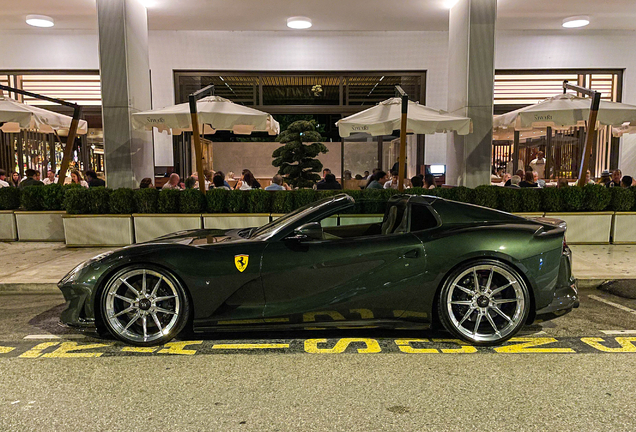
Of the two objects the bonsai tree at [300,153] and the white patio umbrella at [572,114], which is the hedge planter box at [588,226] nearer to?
the white patio umbrella at [572,114]

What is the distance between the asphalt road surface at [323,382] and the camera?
287 centimetres

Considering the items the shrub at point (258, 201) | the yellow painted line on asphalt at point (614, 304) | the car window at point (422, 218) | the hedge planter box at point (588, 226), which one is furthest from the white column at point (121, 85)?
the yellow painted line on asphalt at point (614, 304)

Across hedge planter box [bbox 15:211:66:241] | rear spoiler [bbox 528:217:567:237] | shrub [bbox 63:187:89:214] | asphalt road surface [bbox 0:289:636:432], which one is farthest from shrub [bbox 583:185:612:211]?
hedge planter box [bbox 15:211:66:241]

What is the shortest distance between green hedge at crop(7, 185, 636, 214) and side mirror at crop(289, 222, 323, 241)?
4464 millimetres

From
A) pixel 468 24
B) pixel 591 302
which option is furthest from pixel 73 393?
pixel 468 24

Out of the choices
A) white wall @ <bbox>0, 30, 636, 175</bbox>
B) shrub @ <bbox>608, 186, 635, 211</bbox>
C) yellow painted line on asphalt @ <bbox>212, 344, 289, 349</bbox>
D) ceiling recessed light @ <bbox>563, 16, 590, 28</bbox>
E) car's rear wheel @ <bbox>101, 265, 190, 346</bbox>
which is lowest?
yellow painted line on asphalt @ <bbox>212, 344, 289, 349</bbox>

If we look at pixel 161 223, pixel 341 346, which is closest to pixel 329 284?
pixel 341 346

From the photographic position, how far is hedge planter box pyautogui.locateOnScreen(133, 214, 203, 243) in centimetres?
859

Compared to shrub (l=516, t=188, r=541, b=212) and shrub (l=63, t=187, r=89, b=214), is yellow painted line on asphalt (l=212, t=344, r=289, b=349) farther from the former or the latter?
shrub (l=516, t=188, r=541, b=212)

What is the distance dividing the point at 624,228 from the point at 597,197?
708 millimetres

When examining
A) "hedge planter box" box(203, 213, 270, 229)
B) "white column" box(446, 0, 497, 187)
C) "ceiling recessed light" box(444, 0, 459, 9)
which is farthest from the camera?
"ceiling recessed light" box(444, 0, 459, 9)

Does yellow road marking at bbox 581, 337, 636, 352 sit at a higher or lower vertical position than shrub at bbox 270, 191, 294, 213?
lower

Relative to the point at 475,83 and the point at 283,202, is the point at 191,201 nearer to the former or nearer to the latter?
the point at 283,202

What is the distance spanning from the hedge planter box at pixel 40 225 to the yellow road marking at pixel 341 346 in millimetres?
7103
